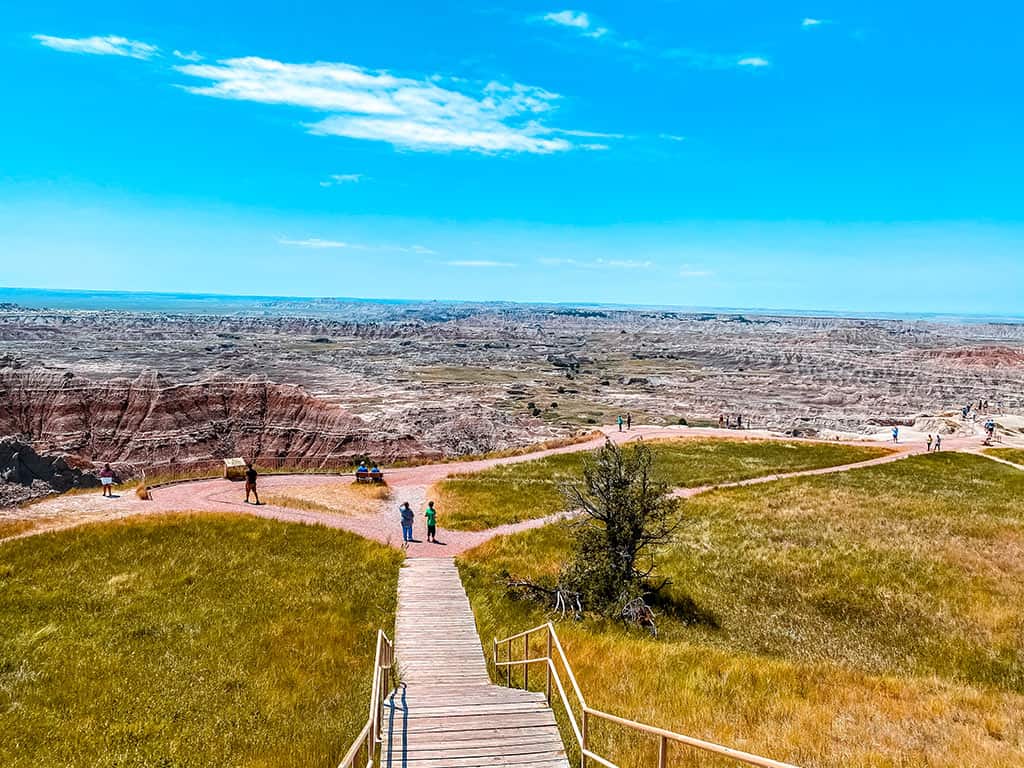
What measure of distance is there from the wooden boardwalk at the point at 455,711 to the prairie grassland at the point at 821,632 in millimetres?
1037

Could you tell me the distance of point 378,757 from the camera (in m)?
8.40

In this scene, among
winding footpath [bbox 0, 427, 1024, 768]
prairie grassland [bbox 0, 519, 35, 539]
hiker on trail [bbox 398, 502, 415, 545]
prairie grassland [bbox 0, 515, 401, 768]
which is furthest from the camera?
hiker on trail [bbox 398, 502, 415, 545]

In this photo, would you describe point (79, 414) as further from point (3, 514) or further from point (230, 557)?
point (230, 557)

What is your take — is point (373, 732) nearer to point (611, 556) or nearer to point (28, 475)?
point (611, 556)

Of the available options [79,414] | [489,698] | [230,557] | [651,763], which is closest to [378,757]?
[489,698]

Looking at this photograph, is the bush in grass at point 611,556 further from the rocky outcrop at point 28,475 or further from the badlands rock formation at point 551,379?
the badlands rock formation at point 551,379

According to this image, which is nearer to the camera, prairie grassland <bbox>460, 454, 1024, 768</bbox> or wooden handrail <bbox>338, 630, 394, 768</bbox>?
wooden handrail <bbox>338, 630, 394, 768</bbox>

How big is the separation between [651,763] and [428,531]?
1532cm

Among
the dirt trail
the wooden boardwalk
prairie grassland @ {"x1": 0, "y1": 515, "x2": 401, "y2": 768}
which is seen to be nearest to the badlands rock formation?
the dirt trail

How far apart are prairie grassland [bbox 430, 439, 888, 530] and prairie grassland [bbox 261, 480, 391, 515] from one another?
8.89 feet

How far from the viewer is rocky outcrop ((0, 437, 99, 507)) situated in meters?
34.6

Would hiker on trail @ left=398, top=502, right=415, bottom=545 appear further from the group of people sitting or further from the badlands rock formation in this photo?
the badlands rock formation

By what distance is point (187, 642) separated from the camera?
1336 centimetres

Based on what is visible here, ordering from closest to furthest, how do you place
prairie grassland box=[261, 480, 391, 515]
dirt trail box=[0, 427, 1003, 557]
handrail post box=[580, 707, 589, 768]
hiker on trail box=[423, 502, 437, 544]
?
handrail post box=[580, 707, 589, 768], dirt trail box=[0, 427, 1003, 557], hiker on trail box=[423, 502, 437, 544], prairie grassland box=[261, 480, 391, 515]
